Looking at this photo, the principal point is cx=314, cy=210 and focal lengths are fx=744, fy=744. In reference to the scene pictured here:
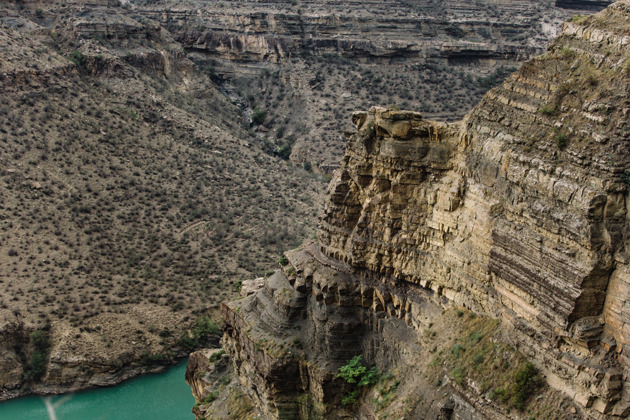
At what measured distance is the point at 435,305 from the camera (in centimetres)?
2161

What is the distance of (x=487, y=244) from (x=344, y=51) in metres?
73.2

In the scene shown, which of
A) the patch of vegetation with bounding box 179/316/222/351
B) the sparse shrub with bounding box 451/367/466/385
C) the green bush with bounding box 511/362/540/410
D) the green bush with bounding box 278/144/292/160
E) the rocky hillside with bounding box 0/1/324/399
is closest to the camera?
the green bush with bounding box 511/362/540/410

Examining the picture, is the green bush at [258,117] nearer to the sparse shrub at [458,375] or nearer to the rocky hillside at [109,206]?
the rocky hillside at [109,206]

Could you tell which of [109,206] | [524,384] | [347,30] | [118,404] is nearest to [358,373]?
[524,384]

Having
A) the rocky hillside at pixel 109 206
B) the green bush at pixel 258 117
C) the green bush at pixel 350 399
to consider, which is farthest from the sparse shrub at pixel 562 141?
the green bush at pixel 258 117

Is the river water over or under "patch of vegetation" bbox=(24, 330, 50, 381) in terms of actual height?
under

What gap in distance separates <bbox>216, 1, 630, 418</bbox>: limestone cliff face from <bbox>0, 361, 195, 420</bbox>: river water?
14290 mm

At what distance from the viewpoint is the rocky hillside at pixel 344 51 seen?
271ft

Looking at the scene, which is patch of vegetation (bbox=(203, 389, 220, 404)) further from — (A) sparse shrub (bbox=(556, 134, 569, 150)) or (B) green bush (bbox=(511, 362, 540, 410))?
(A) sparse shrub (bbox=(556, 134, 569, 150))

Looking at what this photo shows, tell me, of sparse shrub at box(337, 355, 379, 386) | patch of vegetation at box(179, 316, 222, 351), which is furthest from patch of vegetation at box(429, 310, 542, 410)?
patch of vegetation at box(179, 316, 222, 351)

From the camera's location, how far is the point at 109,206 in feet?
169

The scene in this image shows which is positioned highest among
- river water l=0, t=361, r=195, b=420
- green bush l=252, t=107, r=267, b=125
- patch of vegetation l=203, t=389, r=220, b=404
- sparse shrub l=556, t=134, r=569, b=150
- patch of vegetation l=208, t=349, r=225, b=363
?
sparse shrub l=556, t=134, r=569, b=150

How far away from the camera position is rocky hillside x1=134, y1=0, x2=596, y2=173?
271ft

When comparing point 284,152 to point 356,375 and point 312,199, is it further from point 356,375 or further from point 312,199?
point 356,375
